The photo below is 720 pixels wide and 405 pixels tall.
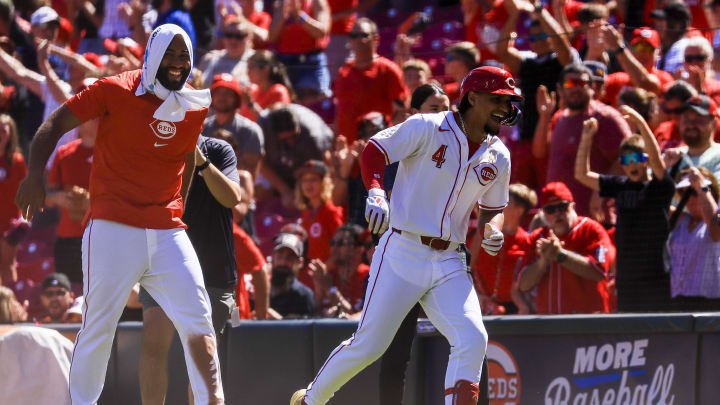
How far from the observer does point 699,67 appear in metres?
8.66

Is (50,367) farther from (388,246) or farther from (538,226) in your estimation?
(538,226)

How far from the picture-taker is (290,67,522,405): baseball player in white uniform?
16.9 feet

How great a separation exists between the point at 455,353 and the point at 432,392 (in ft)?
5.18

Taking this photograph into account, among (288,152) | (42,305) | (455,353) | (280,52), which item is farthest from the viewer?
(280,52)

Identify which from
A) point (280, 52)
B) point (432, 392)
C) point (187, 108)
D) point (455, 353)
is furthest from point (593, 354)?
point (280, 52)

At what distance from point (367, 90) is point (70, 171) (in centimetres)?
260

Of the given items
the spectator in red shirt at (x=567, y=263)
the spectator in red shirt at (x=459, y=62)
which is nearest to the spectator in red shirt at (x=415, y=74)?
the spectator in red shirt at (x=459, y=62)

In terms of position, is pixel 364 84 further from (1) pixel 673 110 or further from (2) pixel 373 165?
(2) pixel 373 165

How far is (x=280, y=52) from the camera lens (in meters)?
11.1

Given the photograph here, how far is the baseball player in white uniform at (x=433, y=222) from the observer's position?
514 centimetres

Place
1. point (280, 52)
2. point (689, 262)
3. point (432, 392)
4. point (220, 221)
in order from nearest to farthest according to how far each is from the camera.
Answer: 1. point (220, 221)
2. point (432, 392)
3. point (689, 262)
4. point (280, 52)

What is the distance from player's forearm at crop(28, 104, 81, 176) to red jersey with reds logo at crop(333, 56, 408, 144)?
4622 mm

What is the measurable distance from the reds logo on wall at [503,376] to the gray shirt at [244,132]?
328 centimetres

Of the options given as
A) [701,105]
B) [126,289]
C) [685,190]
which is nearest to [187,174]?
[126,289]
